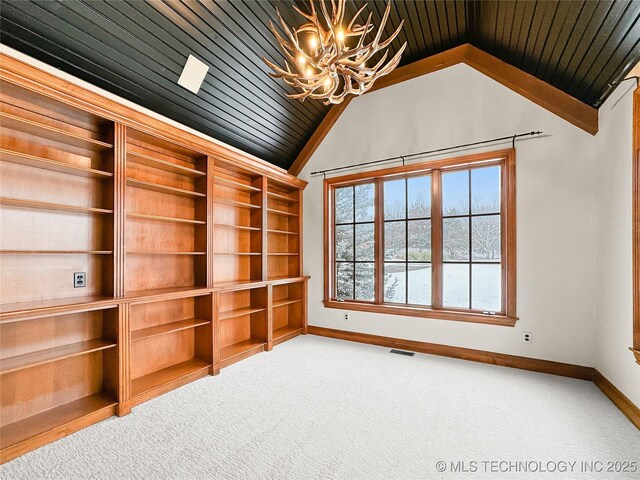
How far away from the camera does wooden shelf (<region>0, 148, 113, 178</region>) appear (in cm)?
200

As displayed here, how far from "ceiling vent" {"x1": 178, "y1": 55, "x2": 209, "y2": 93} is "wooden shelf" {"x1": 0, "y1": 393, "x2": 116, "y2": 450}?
2.87 meters

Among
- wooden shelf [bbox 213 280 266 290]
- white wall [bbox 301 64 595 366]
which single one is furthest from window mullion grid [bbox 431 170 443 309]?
wooden shelf [bbox 213 280 266 290]

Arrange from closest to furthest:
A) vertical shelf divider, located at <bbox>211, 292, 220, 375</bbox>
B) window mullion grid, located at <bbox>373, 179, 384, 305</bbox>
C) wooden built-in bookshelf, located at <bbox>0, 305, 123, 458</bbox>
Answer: wooden built-in bookshelf, located at <bbox>0, 305, 123, 458</bbox>, vertical shelf divider, located at <bbox>211, 292, 220, 375</bbox>, window mullion grid, located at <bbox>373, 179, 384, 305</bbox>

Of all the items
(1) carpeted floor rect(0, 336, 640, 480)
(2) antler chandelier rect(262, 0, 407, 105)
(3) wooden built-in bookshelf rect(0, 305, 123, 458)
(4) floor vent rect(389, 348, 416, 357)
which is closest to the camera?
(1) carpeted floor rect(0, 336, 640, 480)

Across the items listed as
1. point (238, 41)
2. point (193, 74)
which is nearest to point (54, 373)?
point (193, 74)

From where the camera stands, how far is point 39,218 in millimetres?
2238

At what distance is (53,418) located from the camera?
2.14 m

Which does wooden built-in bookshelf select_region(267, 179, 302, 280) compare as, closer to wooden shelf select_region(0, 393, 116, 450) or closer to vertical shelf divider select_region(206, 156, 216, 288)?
vertical shelf divider select_region(206, 156, 216, 288)

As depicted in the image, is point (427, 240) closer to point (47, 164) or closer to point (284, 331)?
point (284, 331)

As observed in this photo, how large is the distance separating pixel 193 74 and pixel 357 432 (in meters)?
3.41

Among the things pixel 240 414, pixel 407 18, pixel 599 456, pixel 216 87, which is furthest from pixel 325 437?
pixel 407 18

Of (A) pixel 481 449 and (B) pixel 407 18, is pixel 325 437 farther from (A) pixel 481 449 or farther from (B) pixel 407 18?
(B) pixel 407 18

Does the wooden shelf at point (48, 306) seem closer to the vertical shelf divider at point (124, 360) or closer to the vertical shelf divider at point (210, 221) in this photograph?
the vertical shelf divider at point (124, 360)

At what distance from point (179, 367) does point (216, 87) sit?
2960 mm
